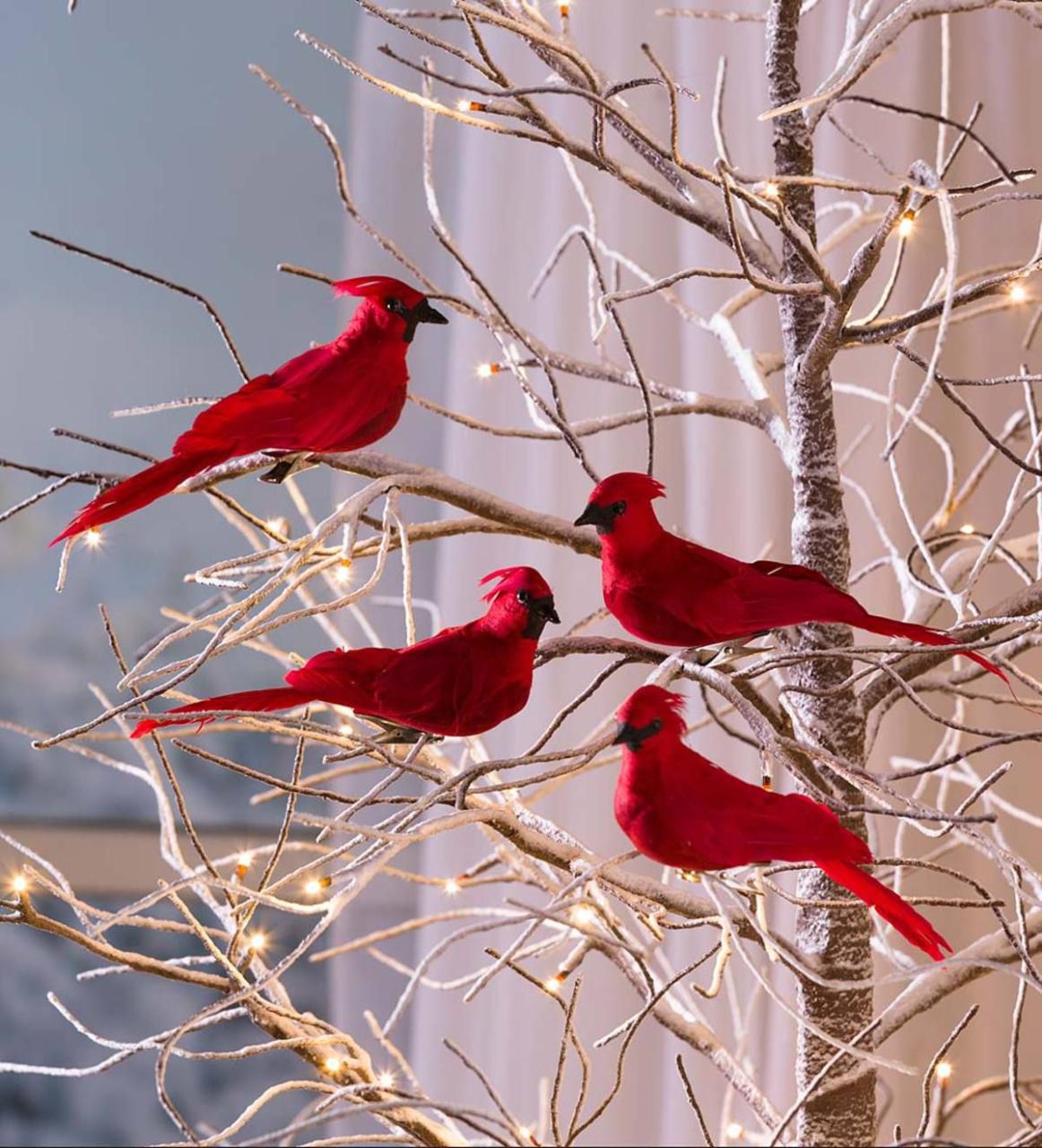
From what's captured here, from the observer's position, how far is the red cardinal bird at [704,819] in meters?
0.36

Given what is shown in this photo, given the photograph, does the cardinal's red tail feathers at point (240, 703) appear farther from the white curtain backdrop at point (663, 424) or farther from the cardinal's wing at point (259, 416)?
the white curtain backdrop at point (663, 424)

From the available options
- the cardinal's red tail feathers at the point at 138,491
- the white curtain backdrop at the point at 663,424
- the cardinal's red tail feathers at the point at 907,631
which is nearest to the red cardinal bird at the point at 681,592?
the cardinal's red tail feathers at the point at 907,631

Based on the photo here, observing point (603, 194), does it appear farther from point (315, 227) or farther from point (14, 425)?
point (14, 425)

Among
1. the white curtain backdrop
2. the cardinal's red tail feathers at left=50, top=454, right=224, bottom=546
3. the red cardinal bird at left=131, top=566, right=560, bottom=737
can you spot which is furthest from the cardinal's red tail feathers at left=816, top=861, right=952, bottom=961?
the white curtain backdrop

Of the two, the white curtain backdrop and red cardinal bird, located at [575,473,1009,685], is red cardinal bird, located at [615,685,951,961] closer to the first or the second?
red cardinal bird, located at [575,473,1009,685]

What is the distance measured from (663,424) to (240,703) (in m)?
0.81

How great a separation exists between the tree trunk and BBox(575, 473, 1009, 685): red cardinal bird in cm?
12

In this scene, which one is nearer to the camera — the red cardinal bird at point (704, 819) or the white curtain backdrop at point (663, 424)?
the red cardinal bird at point (704, 819)

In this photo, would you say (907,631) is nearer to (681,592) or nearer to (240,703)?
(681,592)

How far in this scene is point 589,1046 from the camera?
1088mm

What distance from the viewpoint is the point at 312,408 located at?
38cm

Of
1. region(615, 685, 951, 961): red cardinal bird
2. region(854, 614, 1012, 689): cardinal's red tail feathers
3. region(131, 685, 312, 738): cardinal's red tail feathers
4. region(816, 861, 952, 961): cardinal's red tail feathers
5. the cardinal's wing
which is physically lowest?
region(816, 861, 952, 961): cardinal's red tail feathers

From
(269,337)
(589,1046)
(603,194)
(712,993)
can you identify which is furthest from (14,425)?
(712,993)

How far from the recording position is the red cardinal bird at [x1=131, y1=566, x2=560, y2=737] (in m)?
0.36
